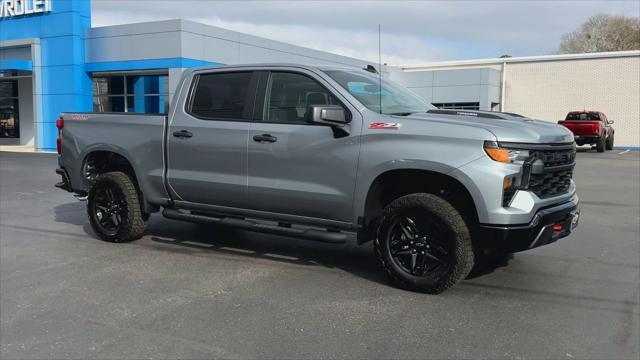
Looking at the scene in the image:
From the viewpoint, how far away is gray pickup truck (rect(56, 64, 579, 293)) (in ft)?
15.5

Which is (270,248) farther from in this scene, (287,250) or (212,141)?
(212,141)

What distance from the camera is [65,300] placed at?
489cm

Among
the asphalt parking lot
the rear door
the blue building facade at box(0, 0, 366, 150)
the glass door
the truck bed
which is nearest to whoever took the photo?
the asphalt parking lot

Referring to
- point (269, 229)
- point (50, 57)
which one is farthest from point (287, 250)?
point (50, 57)

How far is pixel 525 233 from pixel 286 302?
79.7 inches

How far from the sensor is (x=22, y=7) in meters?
26.7

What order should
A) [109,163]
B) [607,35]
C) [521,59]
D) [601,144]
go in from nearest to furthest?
[109,163], [601,144], [521,59], [607,35]

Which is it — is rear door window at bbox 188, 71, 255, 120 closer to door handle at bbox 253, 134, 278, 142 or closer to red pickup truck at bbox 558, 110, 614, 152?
door handle at bbox 253, 134, 278, 142

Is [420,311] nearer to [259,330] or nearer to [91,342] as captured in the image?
[259,330]

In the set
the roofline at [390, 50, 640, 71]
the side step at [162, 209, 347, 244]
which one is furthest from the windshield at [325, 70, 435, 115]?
the roofline at [390, 50, 640, 71]

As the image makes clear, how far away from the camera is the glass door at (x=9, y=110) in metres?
30.7

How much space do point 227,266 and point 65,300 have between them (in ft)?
5.31

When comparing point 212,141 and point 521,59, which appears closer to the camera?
point 212,141

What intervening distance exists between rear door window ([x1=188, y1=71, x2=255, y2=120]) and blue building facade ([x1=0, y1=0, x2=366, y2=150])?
17326 mm
